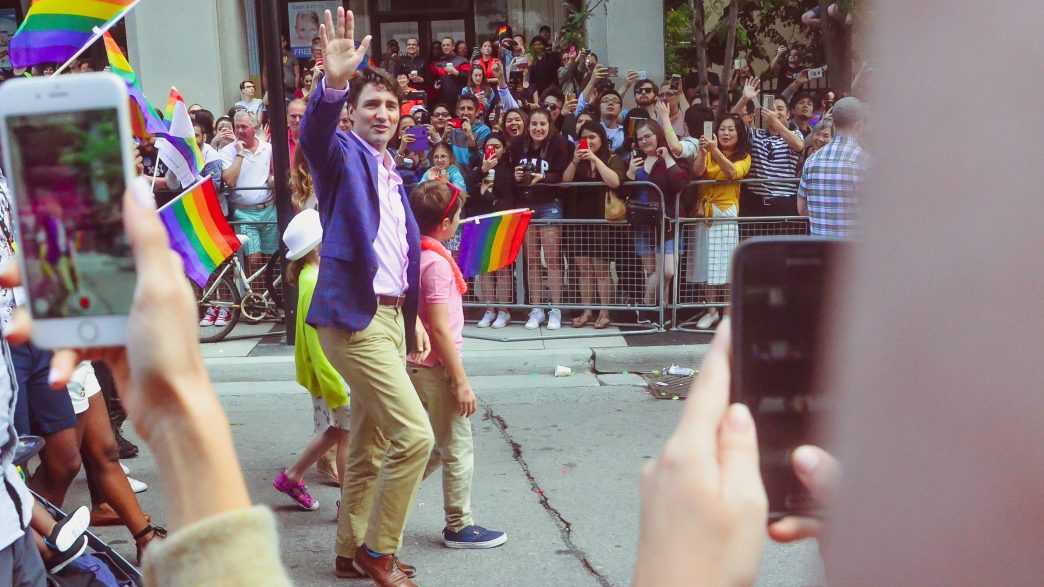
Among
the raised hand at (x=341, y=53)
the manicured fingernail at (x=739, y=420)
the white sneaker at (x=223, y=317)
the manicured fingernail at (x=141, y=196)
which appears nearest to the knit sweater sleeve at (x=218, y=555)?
the manicured fingernail at (x=141, y=196)

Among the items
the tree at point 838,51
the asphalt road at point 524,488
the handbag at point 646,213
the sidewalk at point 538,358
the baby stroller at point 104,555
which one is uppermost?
the tree at point 838,51

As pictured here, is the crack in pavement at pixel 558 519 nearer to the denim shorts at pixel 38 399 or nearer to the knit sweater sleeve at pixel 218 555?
the denim shorts at pixel 38 399

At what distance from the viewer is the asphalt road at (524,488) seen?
459 centimetres

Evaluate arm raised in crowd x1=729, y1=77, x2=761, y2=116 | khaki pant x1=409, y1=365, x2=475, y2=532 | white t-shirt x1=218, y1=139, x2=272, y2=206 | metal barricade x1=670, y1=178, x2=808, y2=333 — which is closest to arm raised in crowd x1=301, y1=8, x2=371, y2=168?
khaki pant x1=409, y1=365, x2=475, y2=532

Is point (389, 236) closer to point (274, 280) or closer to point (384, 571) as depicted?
point (384, 571)

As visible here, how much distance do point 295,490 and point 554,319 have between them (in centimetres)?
436

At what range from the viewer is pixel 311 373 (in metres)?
5.16

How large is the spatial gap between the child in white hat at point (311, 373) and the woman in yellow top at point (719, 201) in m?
4.56

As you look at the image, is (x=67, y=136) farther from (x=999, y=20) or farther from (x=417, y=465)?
(x=417, y=465)

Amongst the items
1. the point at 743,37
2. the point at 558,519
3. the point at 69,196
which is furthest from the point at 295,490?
the point at 743,37

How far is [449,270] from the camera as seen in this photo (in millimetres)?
4578

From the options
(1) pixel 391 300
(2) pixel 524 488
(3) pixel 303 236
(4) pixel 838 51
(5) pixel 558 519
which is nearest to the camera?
(1) pixel 391 300

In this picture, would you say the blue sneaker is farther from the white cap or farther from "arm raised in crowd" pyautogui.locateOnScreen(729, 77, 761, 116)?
"arm raised in crowd" pyautogui.locateOnScreen(729, 77, 761, 116)

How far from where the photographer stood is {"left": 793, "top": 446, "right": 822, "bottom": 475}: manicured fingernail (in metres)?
0.96
